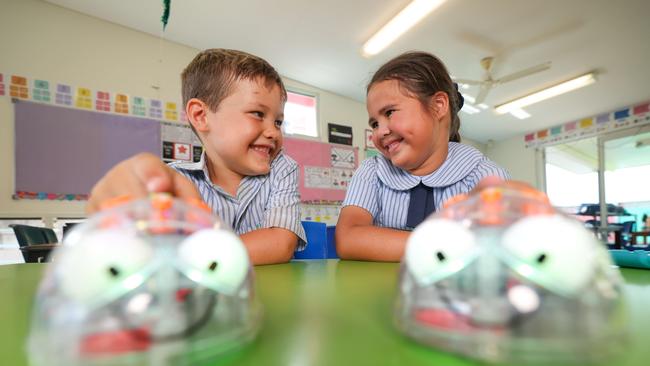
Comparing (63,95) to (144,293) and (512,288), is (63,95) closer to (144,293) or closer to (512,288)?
(144,293)

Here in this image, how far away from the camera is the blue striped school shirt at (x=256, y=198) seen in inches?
32.9

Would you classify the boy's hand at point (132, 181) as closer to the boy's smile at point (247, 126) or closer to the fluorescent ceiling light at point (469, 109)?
the boy's smile at point (247, 126)

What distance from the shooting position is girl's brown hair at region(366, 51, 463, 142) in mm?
891

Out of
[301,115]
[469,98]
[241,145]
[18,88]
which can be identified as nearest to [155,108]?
[18,88]

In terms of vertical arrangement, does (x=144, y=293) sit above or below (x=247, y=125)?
below

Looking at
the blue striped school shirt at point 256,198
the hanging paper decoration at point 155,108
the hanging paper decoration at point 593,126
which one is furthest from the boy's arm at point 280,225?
the hanging paper decoration at point 593,126

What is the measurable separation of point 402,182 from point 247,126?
41 cm

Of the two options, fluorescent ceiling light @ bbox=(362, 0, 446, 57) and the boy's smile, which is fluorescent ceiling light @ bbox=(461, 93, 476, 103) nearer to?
fluorescent ceiling light @ bbox=(362, 0, 446, 57)

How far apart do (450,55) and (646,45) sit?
5.23 feet

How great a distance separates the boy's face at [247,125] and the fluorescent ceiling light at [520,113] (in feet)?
15.0

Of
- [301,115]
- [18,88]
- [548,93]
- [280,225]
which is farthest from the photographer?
[548,93]

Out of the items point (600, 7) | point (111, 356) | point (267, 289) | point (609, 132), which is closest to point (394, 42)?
point (600, 7)

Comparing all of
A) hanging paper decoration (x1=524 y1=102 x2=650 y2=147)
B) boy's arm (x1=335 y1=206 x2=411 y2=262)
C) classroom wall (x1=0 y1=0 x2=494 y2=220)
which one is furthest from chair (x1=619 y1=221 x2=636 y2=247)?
classroom wall (x1=0 y1=0 x2=494 y2=220)

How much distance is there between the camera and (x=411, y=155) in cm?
86
